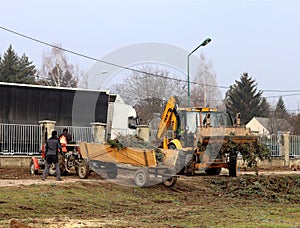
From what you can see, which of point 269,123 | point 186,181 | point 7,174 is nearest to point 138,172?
point 186,181

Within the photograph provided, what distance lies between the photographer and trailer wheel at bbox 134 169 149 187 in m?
19.4

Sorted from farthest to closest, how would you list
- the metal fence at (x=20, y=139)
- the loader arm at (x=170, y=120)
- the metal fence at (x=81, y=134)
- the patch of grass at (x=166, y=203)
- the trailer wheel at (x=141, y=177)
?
the metal fence at (x=81, y=134), the metal fence at (x=20, y=139), the loader arm at (x=170, y=120), the trailer wheel at (x=141, y=177), the patch of grass at (x=166, y=203)

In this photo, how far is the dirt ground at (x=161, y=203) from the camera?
12740 mm

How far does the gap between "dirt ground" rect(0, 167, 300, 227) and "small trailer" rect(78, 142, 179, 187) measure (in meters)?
0.48

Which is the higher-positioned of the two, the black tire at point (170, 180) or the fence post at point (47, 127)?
the fence post at point (47, 127)

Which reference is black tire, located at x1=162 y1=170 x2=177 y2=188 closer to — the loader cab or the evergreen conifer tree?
the loader cab

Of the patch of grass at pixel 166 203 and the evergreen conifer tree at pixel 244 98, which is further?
the evergreen conifer tree at pixel 244 98

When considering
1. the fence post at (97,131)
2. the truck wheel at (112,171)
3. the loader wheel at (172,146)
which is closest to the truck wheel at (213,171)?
the loader wheel at (172,146)

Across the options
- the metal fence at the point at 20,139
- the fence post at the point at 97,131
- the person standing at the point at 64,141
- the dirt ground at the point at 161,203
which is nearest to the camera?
the dirt ground at the point at 161,203

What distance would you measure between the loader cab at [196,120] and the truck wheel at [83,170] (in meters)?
4.82

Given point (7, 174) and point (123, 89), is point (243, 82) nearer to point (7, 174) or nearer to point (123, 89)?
point (123, 89)

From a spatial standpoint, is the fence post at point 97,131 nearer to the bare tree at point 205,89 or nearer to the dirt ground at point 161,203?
the dirt ground at point 161,203

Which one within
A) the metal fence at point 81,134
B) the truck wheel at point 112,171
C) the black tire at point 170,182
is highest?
the metal fence at point 81,134

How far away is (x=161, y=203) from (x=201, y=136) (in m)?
6.71
